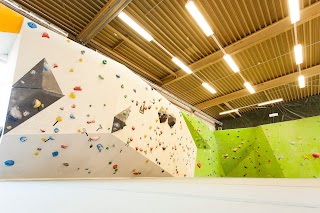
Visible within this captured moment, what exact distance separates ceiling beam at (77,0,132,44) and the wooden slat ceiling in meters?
0.13

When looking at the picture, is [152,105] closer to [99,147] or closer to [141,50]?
[99,147]

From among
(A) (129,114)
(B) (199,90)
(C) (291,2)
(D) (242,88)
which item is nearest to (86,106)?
(A) (129,114)

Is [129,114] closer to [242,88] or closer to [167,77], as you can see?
[167,77]

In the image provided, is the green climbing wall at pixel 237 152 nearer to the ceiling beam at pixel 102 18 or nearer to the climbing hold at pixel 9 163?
the ceiling beam at pixel 102 18

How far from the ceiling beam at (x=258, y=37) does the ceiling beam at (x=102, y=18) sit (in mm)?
3339

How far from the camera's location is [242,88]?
8664mm

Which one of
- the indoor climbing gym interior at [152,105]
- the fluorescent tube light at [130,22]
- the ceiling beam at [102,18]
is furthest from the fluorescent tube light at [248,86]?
the ceiling beam at [102,18]

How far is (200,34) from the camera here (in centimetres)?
571

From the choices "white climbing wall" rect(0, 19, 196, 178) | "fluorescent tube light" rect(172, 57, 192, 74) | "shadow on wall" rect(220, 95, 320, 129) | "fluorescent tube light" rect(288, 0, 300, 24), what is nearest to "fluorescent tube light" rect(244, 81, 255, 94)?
"fluorescent tube light" rect(172, 57, 192, 74)

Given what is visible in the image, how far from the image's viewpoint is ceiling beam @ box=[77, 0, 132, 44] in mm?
4516

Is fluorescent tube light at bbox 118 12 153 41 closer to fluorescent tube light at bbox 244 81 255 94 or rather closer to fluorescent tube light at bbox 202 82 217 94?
fluorescent tube light at bbox 202 82 217 94

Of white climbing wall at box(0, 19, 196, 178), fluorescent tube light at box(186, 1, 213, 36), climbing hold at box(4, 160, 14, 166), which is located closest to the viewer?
climbing hold at box(4, 160, 14, 166)

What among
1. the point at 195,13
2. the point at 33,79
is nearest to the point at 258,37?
the point at 195,13

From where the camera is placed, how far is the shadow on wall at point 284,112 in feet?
29.6
